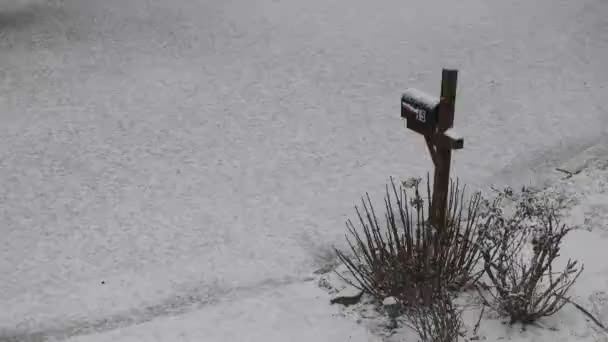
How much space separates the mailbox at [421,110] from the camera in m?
4.87

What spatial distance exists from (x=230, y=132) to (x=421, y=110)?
348 centimetres

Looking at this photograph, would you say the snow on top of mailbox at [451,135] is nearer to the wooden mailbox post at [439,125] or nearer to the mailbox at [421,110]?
the wooden mailbox post at [439,125]

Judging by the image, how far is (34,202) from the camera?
261 inches

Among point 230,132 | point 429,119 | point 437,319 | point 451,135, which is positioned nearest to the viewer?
point 437,319

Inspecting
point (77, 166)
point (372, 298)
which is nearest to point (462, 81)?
point (372, 298)

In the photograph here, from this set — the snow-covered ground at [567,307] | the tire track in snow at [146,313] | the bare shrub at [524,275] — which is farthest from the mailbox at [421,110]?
the tire track in snow at [146,313]

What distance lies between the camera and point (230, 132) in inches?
309

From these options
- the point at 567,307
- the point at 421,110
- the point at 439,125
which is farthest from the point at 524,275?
the point at 421,110

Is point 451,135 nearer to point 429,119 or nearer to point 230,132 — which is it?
point 429,119

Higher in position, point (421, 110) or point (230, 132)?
point (421, 110)

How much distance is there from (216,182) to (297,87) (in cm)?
249

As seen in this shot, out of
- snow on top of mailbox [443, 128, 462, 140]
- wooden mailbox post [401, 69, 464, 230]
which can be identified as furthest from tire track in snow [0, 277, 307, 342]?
snow on top of mailbox [443, 128, 462, 140]

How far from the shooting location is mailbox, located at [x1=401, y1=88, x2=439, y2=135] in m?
4.87

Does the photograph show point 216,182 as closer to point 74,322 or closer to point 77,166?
point 77,166
